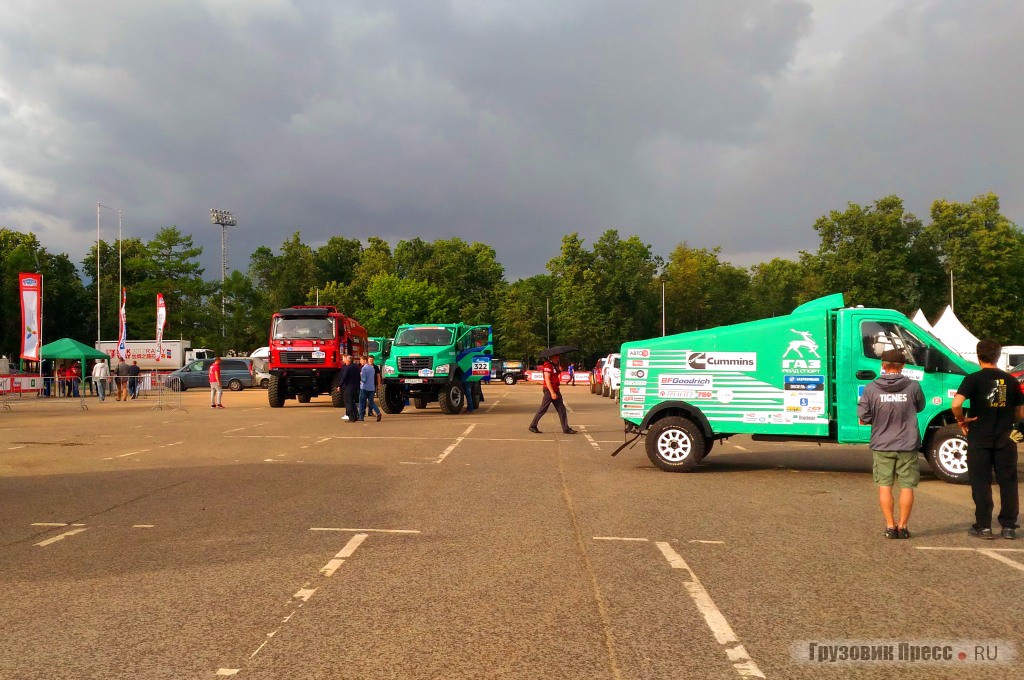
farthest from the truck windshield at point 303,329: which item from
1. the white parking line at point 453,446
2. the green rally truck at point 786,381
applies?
the green rally truck at point 786,381

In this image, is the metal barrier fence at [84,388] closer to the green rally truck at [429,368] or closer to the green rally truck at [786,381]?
→ the green rally truck at [429,368]

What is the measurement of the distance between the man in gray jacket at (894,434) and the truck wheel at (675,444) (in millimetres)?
4163

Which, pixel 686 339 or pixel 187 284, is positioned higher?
pixel 187 284

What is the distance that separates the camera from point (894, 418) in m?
7.63

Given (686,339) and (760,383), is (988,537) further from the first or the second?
(686,339)

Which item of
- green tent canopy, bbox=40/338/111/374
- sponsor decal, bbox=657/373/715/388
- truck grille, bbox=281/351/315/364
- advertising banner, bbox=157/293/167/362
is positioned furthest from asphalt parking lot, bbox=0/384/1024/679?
advertising banner, bbox=157/293/167/362

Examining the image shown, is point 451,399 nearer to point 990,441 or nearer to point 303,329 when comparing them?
point 303,329

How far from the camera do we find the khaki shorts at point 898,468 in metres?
7.51

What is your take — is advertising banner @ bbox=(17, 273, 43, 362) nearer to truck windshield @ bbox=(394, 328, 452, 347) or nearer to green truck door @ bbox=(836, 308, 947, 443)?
truck windshield @ bbox=(394, 328, 452, 347)

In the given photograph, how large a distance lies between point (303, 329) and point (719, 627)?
25.4 metres

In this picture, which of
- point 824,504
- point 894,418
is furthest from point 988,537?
point 824,504

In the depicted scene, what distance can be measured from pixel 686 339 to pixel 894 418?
4.67 m

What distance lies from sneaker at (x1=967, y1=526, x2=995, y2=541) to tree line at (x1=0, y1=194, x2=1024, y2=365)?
2352 inches

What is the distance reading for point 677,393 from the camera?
39.6 feet
